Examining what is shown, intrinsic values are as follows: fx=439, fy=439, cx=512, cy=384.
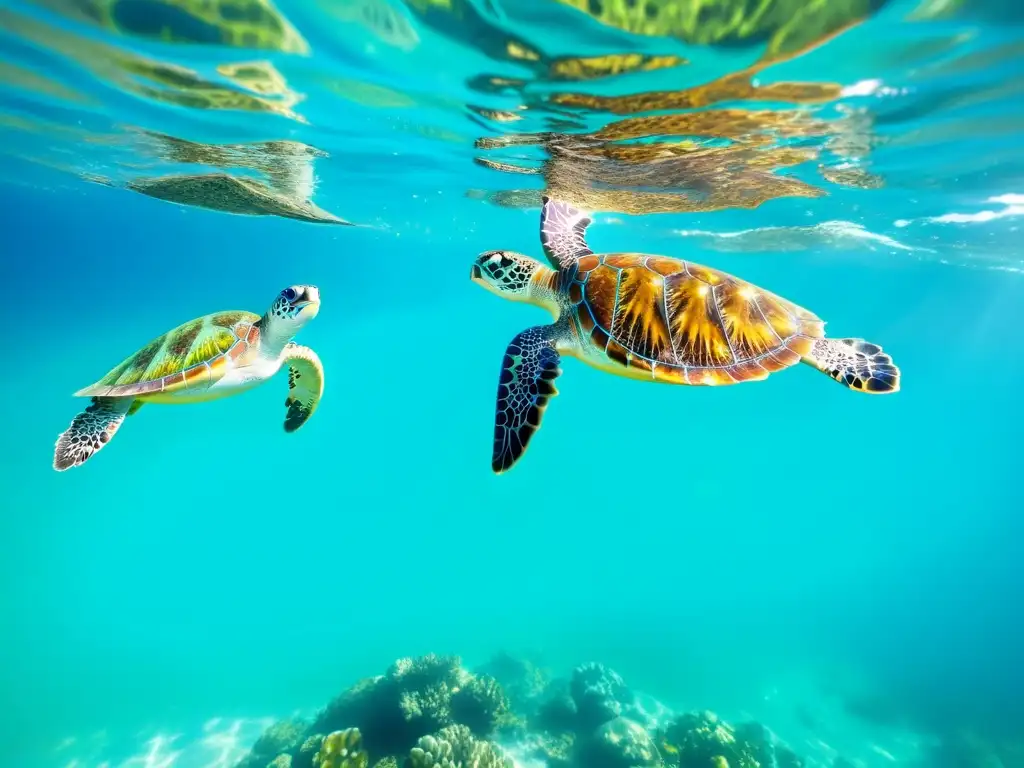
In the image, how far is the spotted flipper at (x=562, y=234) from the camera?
179 inches

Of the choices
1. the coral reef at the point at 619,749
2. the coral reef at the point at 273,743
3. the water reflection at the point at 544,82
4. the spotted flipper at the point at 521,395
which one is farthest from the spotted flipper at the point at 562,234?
the coral reef at the point at 273,743

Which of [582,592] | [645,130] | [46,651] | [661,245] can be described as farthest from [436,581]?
[645,130]

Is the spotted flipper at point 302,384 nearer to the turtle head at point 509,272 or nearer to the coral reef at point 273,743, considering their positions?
the turtle head at point 509,272

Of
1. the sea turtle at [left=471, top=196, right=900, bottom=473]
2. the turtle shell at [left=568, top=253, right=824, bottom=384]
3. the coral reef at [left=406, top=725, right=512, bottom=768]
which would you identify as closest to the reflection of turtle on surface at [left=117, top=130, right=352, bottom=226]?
the sea turtle at [left=471, top=196, right=900, bottom=473]

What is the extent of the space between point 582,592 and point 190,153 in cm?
2300

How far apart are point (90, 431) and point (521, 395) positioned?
4.00m

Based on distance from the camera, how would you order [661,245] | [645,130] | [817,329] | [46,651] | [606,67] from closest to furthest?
1. [817,329]
2. [606,67]
3. [645,130]
4. [46,651]
5. [661,245]

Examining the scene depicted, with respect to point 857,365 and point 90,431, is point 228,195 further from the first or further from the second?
point 857,365

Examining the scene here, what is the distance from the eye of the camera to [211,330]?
13.8 ft

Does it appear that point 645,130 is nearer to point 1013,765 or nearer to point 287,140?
point 287,140

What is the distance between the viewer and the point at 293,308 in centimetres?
387

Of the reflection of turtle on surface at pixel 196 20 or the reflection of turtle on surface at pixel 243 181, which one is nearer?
the reflection of turtle on surface at pixel 196 20

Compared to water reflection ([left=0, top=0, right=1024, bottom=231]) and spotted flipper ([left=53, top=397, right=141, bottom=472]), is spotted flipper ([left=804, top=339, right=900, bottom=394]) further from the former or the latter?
spotted flipper ([left=53, top=397, right=141, bottom=472])

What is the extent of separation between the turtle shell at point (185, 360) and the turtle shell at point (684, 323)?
10.4 feet
